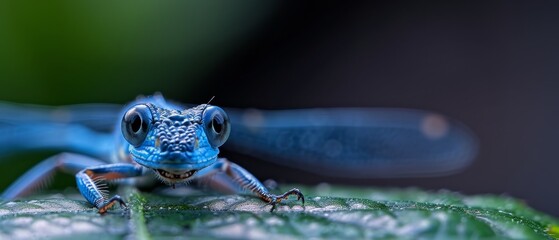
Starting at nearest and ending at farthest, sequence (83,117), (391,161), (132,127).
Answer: (132,127)
(83,117)
(391,161)

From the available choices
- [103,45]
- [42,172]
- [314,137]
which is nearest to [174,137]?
[42,172]

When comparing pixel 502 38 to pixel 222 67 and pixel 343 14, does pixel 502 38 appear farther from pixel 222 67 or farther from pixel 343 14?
pixel 222 67

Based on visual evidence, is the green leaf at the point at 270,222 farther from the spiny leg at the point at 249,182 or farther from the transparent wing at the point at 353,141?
the transparent wing at the point at 353,141

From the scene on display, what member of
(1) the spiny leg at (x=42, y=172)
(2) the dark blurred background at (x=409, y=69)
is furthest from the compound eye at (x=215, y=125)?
(2) the dark blurred background at (x=409, y=69)

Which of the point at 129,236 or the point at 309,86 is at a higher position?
the point at 309,86

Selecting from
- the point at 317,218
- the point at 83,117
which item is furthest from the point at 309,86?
the point at 317,218

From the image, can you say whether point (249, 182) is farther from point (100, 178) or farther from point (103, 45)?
point (103, 45)

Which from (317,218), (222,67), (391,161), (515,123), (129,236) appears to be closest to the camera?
(129,236)
